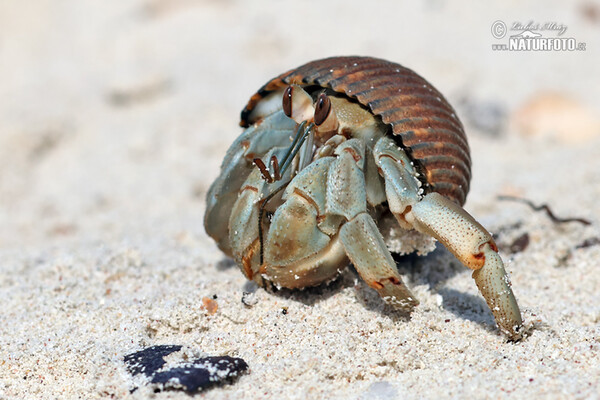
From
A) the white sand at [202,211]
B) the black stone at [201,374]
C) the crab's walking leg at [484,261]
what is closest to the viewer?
the black stone at [201,374]

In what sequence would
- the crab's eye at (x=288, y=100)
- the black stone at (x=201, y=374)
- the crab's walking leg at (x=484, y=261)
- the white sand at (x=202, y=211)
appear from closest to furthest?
the black stone at (x=201, y=374), the white sand at (x=202, y=211), the crab's walking leg at (x=484, y=261), the crab's eye at (x=288, y=100)

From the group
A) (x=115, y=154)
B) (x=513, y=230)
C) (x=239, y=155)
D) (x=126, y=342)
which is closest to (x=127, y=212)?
(x=115, y=154)

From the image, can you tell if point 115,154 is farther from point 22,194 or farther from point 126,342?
point 126,342

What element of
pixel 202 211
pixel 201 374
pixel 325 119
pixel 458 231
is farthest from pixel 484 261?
pixel 202 211

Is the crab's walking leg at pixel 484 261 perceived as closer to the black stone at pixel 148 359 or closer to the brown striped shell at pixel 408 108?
the brown striped shell at pixel 408 108

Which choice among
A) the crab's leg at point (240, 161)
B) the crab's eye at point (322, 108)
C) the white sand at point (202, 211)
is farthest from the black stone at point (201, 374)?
the crab's eye at point (322, 108)

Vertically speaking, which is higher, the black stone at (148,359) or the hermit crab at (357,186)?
the hermit crab at (357,186)

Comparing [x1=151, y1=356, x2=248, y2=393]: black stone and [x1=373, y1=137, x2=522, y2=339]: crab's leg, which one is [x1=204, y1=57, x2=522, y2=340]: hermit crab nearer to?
[x1=373, y1=137, x2=522, y2=339]: crab's leg
